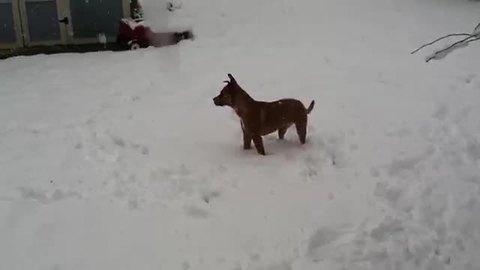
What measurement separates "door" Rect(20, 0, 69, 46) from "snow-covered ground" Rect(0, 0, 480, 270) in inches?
35.3

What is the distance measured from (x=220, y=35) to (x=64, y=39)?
9.29ft

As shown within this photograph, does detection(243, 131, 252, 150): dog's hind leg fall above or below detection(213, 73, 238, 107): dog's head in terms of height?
below

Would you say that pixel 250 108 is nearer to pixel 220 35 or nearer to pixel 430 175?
pixel 430 175

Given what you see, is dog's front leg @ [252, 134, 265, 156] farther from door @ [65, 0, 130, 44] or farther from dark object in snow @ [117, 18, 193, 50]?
door @ [65, 0, 130, 44]

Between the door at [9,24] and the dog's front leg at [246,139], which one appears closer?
the dog's front leg at [246,139]

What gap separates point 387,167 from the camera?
19.7 ft

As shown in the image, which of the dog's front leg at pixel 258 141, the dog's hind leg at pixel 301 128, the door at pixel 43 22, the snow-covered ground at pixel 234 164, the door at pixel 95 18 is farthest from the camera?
the door at pixel 95 18

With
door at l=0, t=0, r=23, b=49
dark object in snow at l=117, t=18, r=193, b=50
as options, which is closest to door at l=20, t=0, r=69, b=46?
door at l=0, t=0, r=23, b=49

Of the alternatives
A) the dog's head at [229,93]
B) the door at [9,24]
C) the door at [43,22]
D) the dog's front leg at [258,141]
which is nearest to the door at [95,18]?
the door at [43,22]

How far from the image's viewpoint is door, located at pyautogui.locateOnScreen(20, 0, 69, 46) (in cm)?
1142

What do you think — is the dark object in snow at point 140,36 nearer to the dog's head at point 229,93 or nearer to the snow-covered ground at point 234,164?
the snow-covered ground at point 234,164

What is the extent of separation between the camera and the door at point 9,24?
37.2ft

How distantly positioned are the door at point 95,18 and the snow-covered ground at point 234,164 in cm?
93

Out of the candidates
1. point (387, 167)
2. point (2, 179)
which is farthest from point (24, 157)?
point (387, 167)
